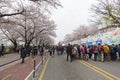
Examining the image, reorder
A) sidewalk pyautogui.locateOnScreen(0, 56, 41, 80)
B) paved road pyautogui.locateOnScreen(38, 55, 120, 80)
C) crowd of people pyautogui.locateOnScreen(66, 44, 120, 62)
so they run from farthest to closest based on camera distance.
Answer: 1. crowd of people pyautogui.locateOnScreen(66, 44, 120, 62)
2. sidewalk pyautogui.locateOnScreen(0, 56, 41, 80)
3. paved road pyautogui.locateOnScreen(38, 55, 120, 80)

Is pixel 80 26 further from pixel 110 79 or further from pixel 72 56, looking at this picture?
pixel 110 79

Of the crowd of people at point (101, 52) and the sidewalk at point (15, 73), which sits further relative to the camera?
the crowd of people at point (101, 52)

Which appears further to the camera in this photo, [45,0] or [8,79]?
[45,0]

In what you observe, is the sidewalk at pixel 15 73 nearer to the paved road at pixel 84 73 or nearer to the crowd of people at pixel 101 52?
the paved road at pixel 84 73

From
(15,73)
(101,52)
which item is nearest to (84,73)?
(15,73)

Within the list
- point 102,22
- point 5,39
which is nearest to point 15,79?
point 102,22

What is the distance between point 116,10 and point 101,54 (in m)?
20.9

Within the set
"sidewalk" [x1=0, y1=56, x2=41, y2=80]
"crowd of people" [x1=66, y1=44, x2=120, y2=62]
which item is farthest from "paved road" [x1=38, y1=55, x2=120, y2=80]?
"crowd of people" [x1=66, y1=44, x2=120, y2=62]

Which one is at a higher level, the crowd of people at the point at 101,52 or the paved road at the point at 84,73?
the crowd of people at the point at 101,52

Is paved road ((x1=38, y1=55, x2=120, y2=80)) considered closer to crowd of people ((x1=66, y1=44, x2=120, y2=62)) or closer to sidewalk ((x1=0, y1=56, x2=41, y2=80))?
sidewalk ((x1=0, y1=56, x2=41, y2=80))

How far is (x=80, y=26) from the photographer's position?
453ft

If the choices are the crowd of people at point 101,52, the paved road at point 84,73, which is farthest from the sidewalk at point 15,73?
the crowd of people at point 101,52

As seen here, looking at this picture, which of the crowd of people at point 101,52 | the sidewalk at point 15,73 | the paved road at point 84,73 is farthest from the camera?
the crowd of people at point 101,52

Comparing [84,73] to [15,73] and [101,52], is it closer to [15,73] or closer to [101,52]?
[15,73]
